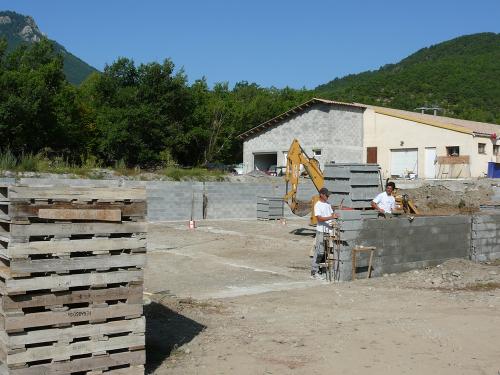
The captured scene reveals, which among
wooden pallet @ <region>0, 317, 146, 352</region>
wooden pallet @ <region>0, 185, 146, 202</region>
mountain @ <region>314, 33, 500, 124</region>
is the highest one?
mountain @ <region>314, 33, 500, 124</region>

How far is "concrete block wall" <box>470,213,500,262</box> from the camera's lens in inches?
554

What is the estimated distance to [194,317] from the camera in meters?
8.33

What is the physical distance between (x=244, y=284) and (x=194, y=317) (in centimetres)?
286

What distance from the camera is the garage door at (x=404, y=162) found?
38938 mm

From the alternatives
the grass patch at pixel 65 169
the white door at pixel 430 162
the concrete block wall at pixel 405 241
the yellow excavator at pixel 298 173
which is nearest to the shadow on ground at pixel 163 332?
the concrete block wall at pixel 405 241

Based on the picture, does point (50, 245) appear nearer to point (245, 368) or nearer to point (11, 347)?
point (11, 347)

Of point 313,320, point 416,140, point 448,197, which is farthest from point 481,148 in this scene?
point 313,320

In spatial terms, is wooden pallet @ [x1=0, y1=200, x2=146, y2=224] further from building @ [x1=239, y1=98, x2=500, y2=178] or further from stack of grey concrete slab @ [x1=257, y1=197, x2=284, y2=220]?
building @ [x1=239, y1=98, x2=500, y2=178]

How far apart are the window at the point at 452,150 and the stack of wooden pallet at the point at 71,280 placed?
33497 millimetres

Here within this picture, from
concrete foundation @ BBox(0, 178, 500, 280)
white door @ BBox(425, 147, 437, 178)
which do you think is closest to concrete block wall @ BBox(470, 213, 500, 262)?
concrete foundation @ BBox(0, 178, 500, 280)

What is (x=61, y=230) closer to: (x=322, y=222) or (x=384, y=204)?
(x=322, y=222)

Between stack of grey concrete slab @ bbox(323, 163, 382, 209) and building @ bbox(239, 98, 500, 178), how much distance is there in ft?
72.4

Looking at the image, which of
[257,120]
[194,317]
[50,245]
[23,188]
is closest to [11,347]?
[50,245]

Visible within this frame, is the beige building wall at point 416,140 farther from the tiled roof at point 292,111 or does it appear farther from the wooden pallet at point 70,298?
the wooden pallet at point 70,298
